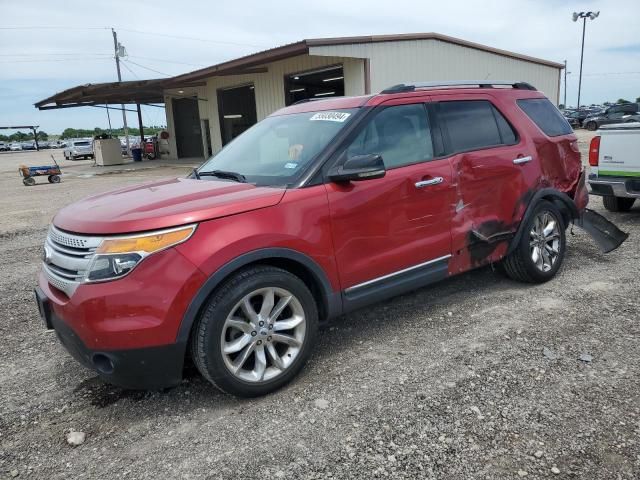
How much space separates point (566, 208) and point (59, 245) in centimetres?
447

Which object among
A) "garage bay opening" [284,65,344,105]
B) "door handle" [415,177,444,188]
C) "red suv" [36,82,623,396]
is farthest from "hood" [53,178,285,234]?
"garage bay opening" [284,65,344,105]

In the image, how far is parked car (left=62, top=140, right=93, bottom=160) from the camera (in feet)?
133

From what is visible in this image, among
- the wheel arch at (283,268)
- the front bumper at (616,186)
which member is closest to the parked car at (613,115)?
the front bumper at (616,186)

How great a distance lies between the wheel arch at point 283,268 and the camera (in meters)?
2.80

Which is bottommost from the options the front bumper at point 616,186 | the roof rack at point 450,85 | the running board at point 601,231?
the running board at point 601,231

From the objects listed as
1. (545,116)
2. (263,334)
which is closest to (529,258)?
(545,116)

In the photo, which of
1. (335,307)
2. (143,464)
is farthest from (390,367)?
(143,464)

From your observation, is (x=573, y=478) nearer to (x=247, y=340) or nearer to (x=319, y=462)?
(x=319, y=462)

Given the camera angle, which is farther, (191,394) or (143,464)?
(191,394)

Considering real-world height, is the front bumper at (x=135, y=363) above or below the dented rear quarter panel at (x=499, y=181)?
below

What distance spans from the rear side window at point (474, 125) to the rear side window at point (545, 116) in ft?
1.42

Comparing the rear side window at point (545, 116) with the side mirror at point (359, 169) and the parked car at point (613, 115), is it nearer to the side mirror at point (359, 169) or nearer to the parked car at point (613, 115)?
the side mirror at point (359, 169)

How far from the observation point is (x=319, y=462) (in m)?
2.54

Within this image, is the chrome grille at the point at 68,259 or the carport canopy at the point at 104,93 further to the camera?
the carport canopy at the point at 104,93
